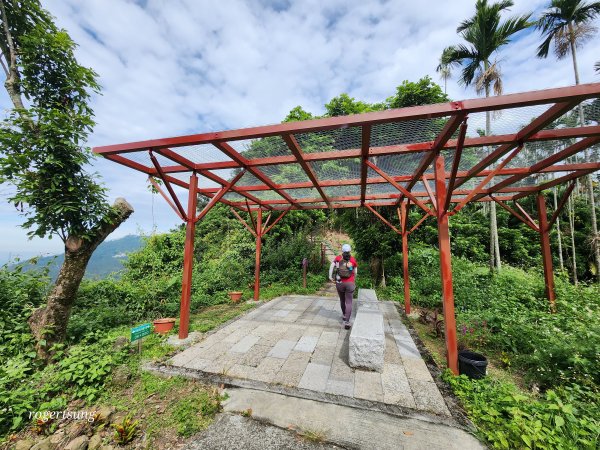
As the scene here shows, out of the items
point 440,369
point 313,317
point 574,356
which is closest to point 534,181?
point 574,356

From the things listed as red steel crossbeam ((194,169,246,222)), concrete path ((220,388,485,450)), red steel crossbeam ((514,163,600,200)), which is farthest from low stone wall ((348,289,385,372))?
red steel crossbeam ((514,163,600,200))

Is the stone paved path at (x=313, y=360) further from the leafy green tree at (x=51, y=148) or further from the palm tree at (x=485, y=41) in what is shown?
the palm tree at (x=485, y=41)

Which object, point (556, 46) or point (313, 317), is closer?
point (313, 317)

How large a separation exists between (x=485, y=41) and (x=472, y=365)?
1084 cm

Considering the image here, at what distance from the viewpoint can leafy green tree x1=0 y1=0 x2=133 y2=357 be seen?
335 cm

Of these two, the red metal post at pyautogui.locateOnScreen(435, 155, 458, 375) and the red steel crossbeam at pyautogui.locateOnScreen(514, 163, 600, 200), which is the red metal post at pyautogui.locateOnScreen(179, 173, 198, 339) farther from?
the red steel crossbeam at pyautogui.locateOnScreen(514, 163, 600, 200)

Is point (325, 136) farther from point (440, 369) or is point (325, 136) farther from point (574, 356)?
point (574, 356)

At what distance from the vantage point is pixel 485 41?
27.1 ft

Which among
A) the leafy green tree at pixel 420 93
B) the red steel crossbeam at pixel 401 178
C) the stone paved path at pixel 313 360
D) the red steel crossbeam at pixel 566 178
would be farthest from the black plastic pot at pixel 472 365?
the leafy green tree at pixel 420 93

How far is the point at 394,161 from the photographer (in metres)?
4.45

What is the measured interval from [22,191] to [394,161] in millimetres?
5936

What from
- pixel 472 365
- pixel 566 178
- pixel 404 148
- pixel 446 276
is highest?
pixel 404 148

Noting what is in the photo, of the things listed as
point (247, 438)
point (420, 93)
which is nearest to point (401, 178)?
point (247, 438)

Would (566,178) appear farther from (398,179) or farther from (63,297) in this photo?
(63,297)
